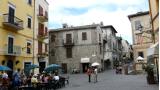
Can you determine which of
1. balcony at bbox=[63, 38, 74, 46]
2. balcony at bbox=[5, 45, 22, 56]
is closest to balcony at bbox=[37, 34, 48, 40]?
balcony at bbox=[5, 45, 22, 56]

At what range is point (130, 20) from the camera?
49.0m

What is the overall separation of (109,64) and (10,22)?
36.9m

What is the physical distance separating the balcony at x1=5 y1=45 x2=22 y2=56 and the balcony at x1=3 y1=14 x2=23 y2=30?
1.94 meters

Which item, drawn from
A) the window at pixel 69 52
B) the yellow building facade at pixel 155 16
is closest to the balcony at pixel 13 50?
the yellow building facade at pixel 155 16

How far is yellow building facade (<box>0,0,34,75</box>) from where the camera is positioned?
83.3 feet

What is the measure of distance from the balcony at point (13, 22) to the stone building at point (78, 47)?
21578mm

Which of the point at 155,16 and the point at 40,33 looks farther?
the point at 40,33

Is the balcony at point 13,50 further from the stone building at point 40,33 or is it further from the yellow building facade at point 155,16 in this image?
the yellow building facade at point 155,16

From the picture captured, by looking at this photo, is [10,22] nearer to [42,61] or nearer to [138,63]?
[42,61]

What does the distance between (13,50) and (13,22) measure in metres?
2.67

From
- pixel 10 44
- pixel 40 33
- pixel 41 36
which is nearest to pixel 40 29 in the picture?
pixel 40 33

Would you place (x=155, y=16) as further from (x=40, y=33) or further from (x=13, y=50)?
(x=40, y=33)

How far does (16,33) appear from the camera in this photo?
27922 mm

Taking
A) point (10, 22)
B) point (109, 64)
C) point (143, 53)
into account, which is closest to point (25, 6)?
point (10, 22)
